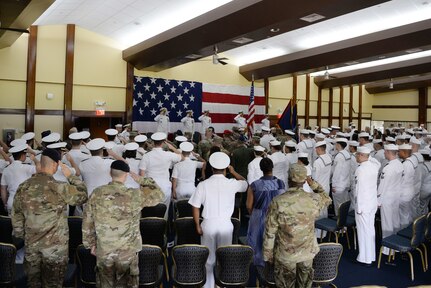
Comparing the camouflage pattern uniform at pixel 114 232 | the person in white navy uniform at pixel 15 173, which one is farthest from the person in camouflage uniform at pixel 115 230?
the person in white navy uniform at pixel 15 173

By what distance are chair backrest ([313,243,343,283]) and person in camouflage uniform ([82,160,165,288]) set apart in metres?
1.82

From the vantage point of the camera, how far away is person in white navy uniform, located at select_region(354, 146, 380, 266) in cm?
557

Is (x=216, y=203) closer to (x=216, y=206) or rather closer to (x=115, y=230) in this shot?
(x=216, y=206)

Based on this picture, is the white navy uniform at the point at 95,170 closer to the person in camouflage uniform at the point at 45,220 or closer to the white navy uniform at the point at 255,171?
the person in camouflage uniform at the point at 45,220

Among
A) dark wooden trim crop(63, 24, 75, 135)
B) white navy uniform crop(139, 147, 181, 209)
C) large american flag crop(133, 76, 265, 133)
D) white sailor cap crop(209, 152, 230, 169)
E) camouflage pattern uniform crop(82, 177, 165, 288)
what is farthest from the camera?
large american flag crop(133, 76, 265, 133)

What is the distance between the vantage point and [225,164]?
4.06 meters

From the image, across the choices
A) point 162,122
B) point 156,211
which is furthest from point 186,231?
point 162,122

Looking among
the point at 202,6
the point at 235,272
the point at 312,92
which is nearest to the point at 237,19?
the point at 202,6

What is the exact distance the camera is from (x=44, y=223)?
11.0 feet

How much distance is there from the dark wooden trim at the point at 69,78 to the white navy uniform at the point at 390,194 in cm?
1072

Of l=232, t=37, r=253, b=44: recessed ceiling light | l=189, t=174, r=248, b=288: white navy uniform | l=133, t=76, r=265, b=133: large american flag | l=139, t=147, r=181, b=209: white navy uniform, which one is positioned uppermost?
l=232, t=37, r=253, b=44: recessed ceiling light

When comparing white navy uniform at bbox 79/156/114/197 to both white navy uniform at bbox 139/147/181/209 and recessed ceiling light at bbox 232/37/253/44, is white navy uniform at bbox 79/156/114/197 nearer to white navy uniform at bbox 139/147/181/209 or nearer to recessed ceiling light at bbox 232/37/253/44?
white navy uniform at bbox 139/147/181/209

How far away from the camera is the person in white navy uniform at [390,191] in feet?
20.0

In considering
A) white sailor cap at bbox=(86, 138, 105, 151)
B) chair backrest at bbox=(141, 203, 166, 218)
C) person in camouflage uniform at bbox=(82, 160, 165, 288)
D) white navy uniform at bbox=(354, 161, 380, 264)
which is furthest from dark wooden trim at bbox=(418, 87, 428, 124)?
person in camouflage uniform at bbox=(82, 160, 165, 288)
